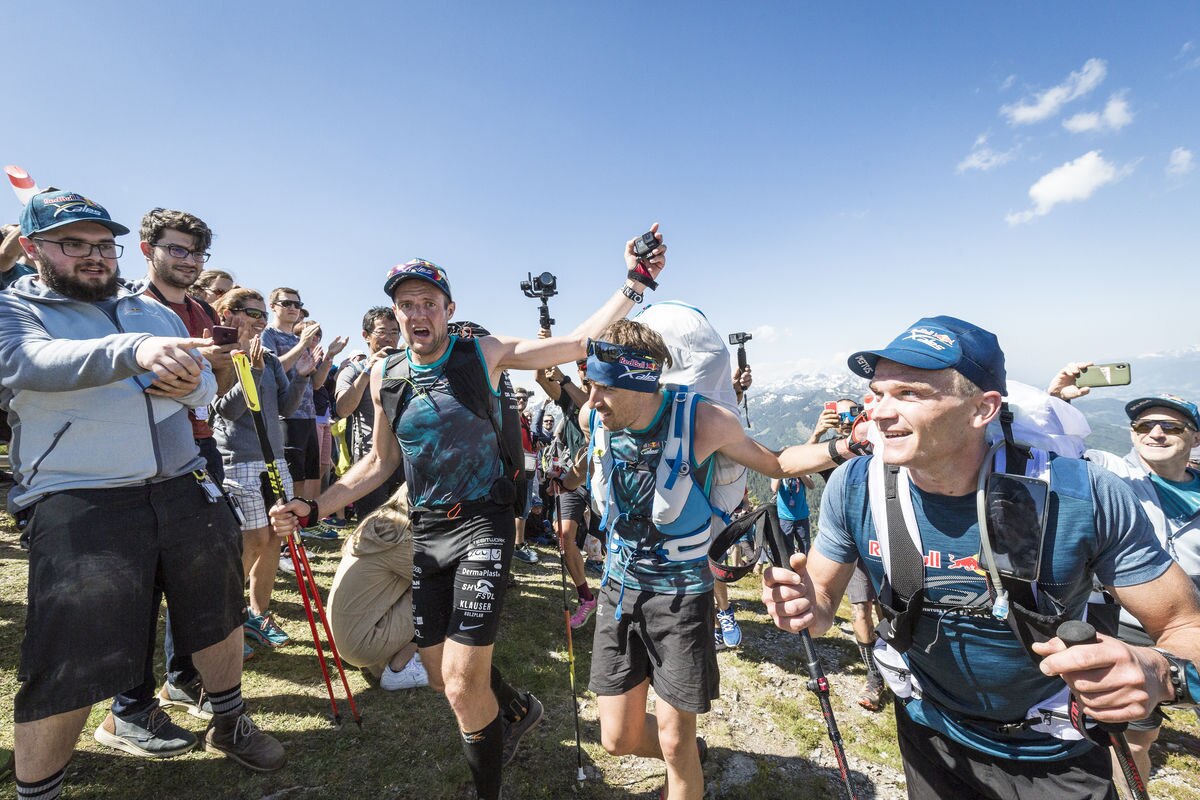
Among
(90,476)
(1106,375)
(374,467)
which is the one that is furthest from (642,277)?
(1106,375)

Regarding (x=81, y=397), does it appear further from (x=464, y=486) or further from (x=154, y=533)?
(x=464, y=486)

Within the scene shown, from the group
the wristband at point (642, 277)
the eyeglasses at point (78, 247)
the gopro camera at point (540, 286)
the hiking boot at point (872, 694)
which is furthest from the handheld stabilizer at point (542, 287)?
the hiking boot at point (872, 694)

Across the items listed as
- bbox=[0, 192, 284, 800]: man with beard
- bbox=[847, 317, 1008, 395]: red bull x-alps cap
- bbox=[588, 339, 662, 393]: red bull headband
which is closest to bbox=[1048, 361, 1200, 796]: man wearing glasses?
bbox=[847, 317, 1008, 395]: red bull x-alps cap

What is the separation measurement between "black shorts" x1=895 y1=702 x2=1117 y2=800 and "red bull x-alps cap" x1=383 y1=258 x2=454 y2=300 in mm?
→ 4402

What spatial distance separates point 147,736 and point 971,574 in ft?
19.3

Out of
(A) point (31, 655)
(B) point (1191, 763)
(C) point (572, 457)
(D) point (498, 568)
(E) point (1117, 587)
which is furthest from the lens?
(C) point (572, 457)

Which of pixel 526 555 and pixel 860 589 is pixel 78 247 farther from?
pixel 526 555

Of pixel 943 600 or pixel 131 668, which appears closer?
pixel 943 600

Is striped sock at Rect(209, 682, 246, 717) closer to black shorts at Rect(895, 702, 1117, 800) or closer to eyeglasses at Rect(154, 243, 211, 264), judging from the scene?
eyeglasses at Rect(154, 243, 211, 264)

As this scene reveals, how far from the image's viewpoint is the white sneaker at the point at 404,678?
5.09 m

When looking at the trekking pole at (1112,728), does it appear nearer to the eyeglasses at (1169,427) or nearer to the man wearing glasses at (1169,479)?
the man wearing glasses at (1169,479)

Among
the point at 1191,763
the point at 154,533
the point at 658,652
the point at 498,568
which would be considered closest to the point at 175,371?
the point at 154,533

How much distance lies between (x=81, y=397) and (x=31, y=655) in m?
1.52

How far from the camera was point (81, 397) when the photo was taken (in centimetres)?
302
